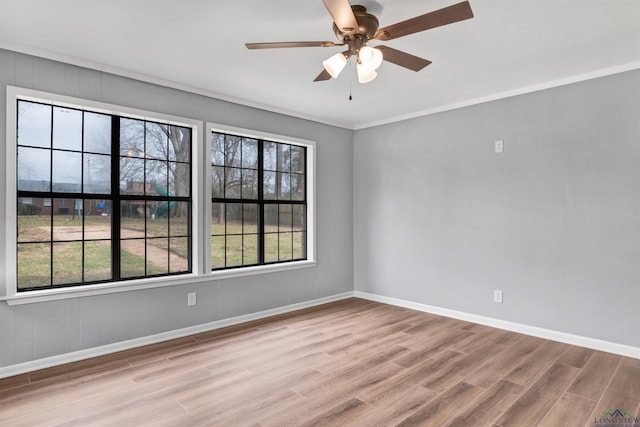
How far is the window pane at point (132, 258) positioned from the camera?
351cm

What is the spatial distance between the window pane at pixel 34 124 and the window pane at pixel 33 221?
0.49 meters

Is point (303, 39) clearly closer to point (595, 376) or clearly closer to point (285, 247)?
point (285, 247)

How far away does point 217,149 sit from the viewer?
4.20 m

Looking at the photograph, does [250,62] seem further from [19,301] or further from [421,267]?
[421,267]

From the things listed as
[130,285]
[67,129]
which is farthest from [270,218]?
[67,129]

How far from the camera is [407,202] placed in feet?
16.3

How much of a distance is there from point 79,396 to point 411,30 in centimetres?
322

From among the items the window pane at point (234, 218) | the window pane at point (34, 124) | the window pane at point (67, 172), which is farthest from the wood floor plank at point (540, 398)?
the window pane at point (34, 124)

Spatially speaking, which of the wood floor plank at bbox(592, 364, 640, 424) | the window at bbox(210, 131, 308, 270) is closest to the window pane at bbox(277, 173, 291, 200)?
the window at bbox(210, 131, 308, 270)

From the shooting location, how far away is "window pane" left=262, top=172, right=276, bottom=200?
4.67 metres

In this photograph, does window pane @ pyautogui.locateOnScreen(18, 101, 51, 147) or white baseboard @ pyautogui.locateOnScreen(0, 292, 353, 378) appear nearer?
white baseboard @ pyautogui.locateOnScreen(0, 292, 353, 378)

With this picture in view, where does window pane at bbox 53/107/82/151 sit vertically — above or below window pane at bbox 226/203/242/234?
above

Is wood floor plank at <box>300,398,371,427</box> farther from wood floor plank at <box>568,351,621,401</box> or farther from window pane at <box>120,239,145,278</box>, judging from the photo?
window pane at <box>120,239,145,278</box>

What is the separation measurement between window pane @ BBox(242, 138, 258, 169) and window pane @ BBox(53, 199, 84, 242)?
70.5 inches
